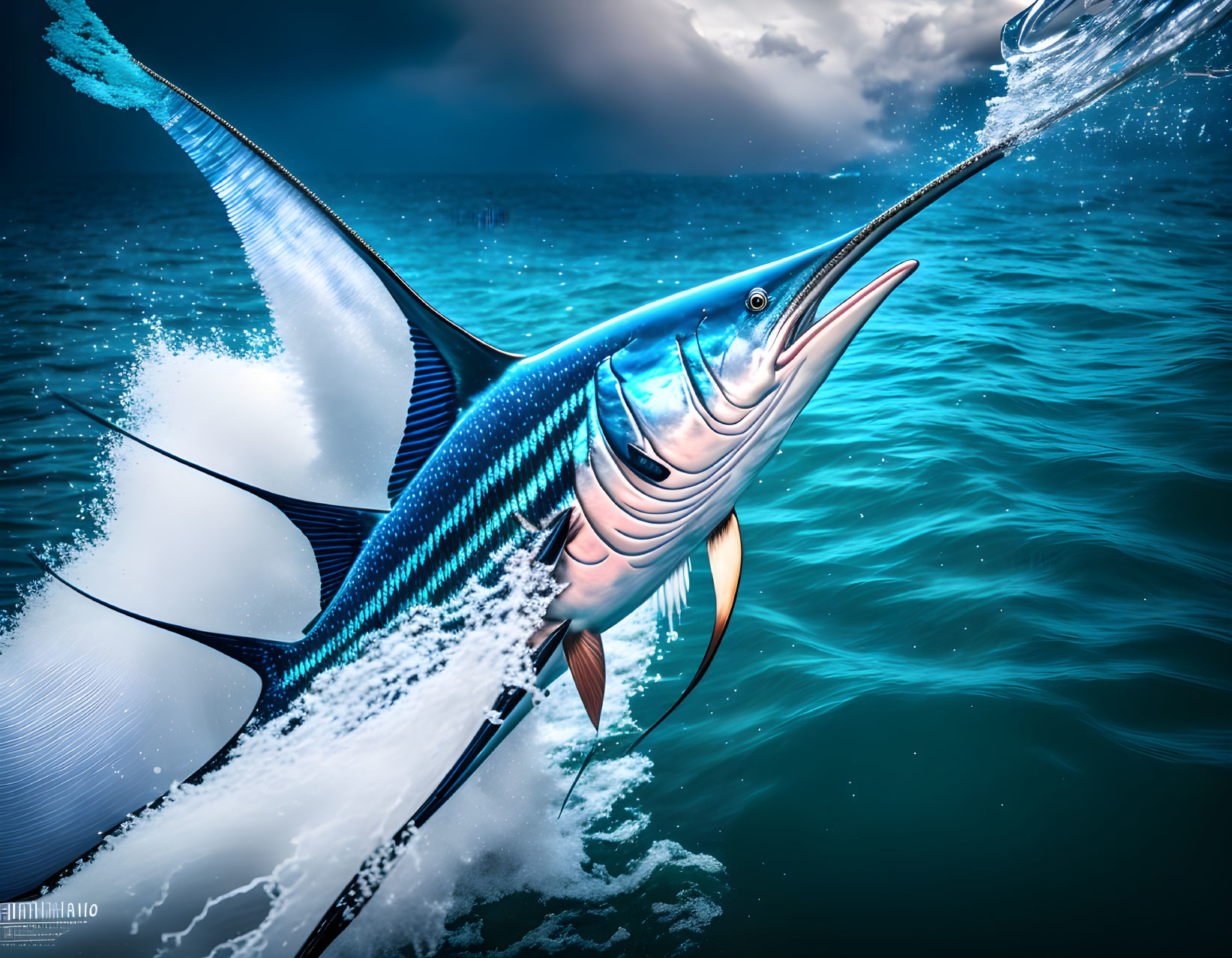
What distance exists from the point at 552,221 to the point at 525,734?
85.5 feet

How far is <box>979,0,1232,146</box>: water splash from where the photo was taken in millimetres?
1719

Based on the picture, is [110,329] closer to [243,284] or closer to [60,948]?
[243,284]

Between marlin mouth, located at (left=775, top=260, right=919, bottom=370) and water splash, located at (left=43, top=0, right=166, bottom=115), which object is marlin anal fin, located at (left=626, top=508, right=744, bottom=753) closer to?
marlin mouth, located at (left=775, top=260, right=919, bottom=370)

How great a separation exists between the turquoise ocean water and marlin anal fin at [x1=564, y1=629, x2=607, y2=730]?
1013mm

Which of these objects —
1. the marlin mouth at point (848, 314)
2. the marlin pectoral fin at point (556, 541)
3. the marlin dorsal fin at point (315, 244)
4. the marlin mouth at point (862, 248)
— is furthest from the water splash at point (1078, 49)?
the marlin dorsal fin at point (315, 244)

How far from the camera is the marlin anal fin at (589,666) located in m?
2.32

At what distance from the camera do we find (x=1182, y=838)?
8.96 feet

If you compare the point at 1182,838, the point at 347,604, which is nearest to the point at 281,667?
the point at 347,604

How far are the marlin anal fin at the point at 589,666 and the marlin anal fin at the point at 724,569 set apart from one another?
0.20m

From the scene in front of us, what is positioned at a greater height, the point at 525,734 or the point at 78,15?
the point at 78,15

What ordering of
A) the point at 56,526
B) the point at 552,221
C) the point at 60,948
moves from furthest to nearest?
1. the point at 552,221
2. the point at 56,526
3. the point at 60,948

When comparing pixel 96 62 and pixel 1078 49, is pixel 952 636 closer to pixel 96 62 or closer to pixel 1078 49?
pixel 1078 49

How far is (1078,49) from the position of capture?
111 inches

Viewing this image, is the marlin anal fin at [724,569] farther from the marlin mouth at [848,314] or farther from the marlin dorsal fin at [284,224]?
the marlin dorsal fin at [284,224]
